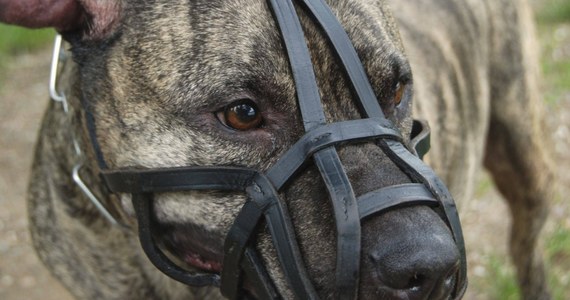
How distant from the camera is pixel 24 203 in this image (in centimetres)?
538

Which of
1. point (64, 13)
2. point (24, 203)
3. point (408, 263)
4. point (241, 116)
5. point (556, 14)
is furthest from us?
point (556, 14)

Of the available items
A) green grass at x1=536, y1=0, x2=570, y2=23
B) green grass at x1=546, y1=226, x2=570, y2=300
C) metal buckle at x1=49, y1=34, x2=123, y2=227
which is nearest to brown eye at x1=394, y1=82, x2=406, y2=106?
metal buckle at x1=49, y1=34, x2=123, y2=227

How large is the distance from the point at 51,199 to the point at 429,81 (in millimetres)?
1614

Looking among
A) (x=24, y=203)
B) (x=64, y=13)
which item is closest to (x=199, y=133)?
(x=64, y=13)

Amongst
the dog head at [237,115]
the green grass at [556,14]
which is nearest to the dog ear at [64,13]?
the dog head at [237,115]

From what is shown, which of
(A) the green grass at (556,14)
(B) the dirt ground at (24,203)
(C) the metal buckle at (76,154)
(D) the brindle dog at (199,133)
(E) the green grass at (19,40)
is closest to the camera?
(D) the brindle dog at (199,133)

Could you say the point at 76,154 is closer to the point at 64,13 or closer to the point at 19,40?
the point at 64,13

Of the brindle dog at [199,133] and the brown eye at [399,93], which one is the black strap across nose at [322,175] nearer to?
the brindle dog at [199,133]

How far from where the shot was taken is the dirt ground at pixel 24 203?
4.70m

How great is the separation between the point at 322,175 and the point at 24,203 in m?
3.74

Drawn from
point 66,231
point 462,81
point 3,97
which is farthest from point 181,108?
point 3,97

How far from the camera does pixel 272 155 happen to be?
2266mm

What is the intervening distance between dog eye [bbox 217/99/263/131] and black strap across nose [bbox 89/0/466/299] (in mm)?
133

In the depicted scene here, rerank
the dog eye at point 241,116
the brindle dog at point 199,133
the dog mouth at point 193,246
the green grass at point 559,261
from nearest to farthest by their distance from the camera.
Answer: the brindle dog at point 199,133 < the dog eye at point 241,116 < the dog mouth at point 193,246 < the green grass at point 559,261
